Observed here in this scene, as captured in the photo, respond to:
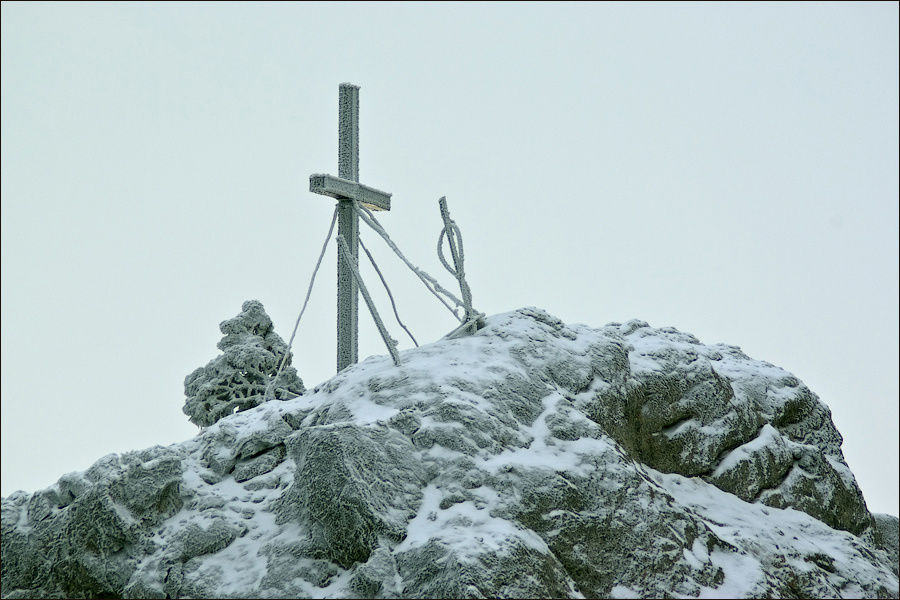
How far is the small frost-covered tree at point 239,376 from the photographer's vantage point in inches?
672

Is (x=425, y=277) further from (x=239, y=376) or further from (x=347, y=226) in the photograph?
(x=239, y=376)

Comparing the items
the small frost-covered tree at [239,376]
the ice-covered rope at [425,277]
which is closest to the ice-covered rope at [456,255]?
the ice-covered rope at [425,277]

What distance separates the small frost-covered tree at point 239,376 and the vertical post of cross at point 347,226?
1.33 meters

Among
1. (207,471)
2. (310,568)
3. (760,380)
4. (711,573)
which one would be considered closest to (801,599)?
(711,573)

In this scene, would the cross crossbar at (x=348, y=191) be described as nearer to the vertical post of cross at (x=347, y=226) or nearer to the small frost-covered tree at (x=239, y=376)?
the vertical post of cross at (x=347, y=226)

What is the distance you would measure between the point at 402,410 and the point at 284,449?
5.42 ft

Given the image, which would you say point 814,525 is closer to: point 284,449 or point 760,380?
point 760,380

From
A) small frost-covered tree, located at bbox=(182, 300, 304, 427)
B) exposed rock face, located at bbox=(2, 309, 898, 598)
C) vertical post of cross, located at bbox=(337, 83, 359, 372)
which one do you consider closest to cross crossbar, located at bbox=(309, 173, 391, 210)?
vertical post of cross, located at bbox=(337, 83, 359, 372)

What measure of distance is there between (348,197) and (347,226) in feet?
1.29

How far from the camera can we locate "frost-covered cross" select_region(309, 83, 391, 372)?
51.3 feet

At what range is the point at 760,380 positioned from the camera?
644 inches

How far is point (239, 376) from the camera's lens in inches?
680

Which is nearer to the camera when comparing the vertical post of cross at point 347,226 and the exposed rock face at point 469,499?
the exposed rock face at point 469,499

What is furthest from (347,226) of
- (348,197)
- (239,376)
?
(239,376)
